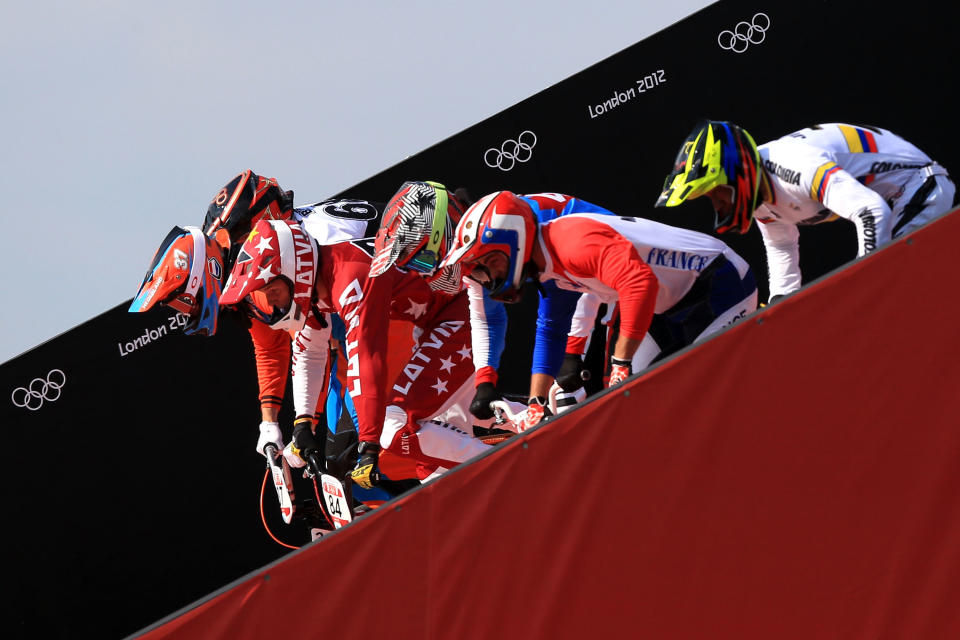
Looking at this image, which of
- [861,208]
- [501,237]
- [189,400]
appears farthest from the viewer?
[189,400]

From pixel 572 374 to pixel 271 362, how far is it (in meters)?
1.81

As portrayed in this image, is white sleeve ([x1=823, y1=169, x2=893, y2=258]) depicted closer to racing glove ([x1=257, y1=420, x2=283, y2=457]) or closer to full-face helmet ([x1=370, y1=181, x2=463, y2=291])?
full-face helmet ([x1=370, y1=181, x2=463, y2=291])

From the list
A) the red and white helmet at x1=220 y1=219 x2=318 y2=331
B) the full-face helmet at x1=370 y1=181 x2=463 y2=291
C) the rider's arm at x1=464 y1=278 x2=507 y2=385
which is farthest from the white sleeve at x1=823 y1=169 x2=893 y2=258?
the red and white helmet at x1=220 y1=219 x2=318 y2=331

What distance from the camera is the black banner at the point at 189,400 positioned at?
235 inches

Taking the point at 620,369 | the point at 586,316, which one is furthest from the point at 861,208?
the point at 586,316

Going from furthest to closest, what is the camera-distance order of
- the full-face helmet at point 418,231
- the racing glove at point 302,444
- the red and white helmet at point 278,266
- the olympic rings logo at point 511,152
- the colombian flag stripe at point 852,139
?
the olympic rings logo at point 511,152, the racing glove at point 302,444, the red and white helmet at point 278,266, the full-face helmet at point 418,231, the colombian flag stripe at point 852,139

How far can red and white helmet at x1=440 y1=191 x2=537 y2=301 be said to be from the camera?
14.2 feet

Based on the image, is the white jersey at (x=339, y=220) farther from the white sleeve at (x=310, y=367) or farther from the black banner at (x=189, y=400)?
the black banner at (x=189, y=400)

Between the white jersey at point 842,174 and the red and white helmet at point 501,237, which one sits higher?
the red and white helmet at point 501,237

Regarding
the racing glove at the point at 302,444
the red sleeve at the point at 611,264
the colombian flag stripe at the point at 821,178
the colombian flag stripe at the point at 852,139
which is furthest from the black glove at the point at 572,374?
the racing glove at the point at 302,444

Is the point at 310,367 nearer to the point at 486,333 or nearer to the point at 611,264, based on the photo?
the point at 486,333

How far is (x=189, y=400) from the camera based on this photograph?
21.3 feet

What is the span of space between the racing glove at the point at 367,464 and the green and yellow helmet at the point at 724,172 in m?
1.46

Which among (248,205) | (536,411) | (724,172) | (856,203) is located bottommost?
(536,411)
